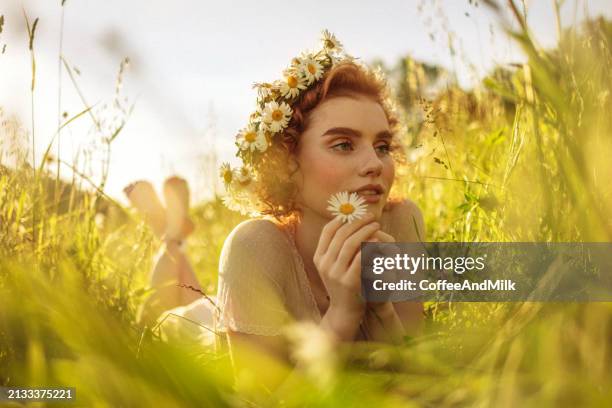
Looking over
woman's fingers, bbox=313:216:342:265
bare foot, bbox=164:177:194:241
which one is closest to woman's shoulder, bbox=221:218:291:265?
woman's fingers, bbox=313:216:342:265

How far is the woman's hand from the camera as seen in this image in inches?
63.4

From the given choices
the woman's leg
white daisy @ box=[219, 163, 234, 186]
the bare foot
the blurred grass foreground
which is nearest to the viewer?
the blurred grass foreground

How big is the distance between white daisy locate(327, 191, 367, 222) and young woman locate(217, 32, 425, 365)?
0.09 feet

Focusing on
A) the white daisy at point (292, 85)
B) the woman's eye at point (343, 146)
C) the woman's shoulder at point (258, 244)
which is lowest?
the woman's shoulder at point (258, 244)

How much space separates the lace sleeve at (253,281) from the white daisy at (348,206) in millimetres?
350

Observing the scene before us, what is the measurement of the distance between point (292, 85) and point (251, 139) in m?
0.26

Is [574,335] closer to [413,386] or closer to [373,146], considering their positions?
[413,386]

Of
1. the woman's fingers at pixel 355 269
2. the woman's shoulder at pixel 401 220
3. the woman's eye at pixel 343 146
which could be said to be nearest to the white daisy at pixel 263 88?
the woman's eye at pixel 343 146

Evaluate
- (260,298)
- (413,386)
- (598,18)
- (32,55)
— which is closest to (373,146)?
(260,298)

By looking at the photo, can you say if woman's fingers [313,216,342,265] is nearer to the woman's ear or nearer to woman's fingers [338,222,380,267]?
woman's fingers [338,222,380,267]

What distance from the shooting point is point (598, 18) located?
3.78 ft

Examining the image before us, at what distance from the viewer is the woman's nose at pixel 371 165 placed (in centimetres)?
189

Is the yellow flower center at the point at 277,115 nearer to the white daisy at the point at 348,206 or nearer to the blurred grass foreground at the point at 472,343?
the white daisy at the point at 348,206

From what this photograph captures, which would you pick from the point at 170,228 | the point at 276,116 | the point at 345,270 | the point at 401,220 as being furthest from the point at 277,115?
the point at 170,228
